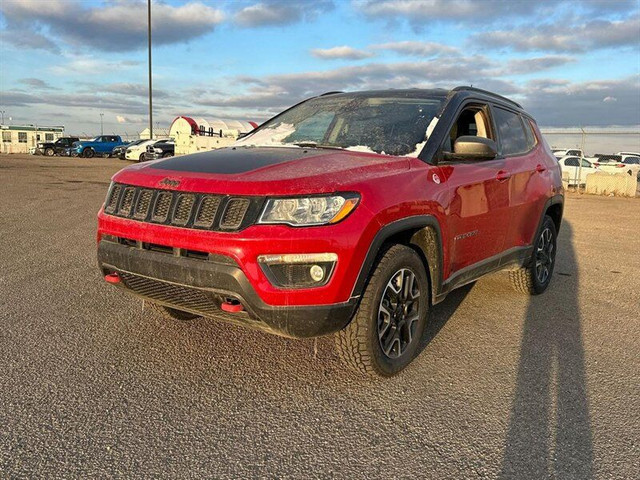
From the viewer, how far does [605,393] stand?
3205mm

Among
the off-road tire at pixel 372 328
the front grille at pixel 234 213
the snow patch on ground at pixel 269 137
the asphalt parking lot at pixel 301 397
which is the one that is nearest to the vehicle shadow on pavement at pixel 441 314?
the asphalt parking lot at pixel 301 397

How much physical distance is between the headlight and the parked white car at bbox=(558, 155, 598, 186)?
22356mm

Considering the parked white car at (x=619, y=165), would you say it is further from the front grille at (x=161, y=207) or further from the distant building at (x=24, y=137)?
the distant building at (x=24, y=137)

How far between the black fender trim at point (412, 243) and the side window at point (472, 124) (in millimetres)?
867

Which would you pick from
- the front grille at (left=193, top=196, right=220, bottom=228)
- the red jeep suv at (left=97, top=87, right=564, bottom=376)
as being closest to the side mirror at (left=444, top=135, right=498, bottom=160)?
the red jeep suv at (left=97, top=87, right=564, bottom=376)

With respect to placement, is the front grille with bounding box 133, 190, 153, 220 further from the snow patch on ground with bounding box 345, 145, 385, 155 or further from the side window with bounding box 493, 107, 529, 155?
the side window with bounding box 493, 107, 529, 155

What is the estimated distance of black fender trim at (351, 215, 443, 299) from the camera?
294cm

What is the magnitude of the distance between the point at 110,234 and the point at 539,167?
3.87m

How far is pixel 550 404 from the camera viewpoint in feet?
→ 9.93

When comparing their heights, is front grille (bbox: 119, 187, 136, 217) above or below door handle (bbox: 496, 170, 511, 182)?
below

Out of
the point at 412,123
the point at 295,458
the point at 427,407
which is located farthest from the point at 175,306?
the point at 412,123

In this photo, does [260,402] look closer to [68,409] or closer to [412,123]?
[68,409]

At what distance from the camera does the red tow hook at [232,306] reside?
2898 mm

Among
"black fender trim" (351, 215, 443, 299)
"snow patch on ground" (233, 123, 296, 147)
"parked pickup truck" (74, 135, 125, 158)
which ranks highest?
"parked pickup truck" (74, 135, 125, 158)
